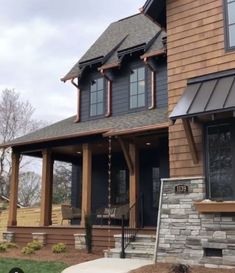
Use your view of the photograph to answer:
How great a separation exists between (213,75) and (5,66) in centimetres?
3224

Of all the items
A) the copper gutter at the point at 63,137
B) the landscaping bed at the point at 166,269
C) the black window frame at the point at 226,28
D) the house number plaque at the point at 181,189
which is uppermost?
the black window frame at the point at 226,28

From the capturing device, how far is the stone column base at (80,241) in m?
11.6

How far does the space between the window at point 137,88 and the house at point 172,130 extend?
0.11ft

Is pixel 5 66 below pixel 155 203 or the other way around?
the other way around

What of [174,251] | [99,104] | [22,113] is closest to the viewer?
[174,251]

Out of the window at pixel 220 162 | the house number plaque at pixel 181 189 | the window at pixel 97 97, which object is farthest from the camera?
the window at pixel 97 97

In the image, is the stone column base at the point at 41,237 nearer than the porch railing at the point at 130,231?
No

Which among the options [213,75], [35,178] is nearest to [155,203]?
[213,75]

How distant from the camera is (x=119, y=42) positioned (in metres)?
15.4

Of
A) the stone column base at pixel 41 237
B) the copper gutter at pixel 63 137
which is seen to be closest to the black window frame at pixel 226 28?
the copper gutter at pixel 63 137

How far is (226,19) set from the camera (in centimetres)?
861

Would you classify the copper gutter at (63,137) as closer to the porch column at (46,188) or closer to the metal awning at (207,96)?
the porch column at (46,188)

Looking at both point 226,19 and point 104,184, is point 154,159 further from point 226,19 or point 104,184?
point 226,19

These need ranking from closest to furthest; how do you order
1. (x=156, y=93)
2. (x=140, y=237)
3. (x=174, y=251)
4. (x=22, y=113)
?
(x=174, y=251) < (x=140, y=237) < (x=156, y=93) < (x=22, y=113)
